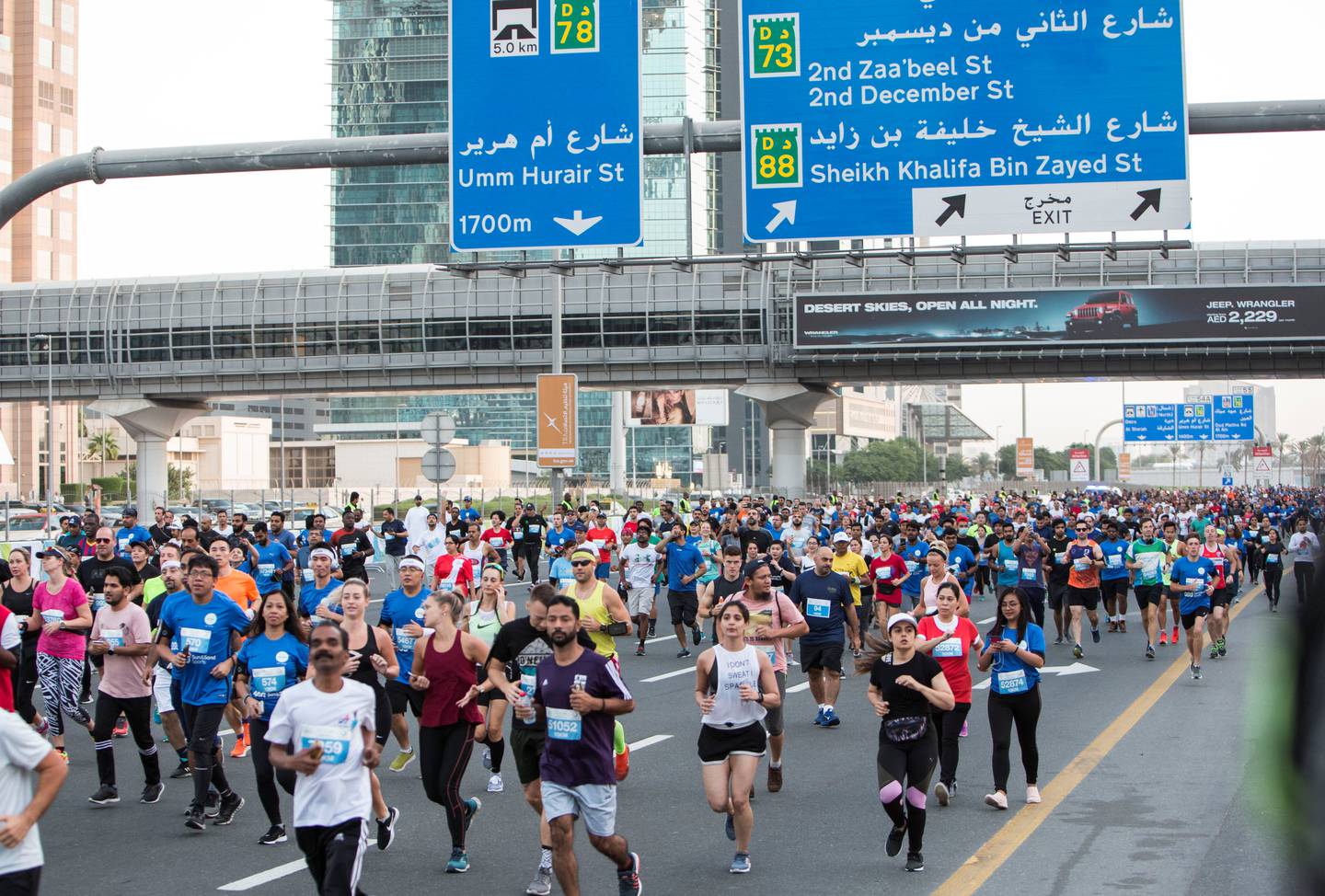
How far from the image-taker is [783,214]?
15.6 meters

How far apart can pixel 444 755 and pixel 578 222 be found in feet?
27.4

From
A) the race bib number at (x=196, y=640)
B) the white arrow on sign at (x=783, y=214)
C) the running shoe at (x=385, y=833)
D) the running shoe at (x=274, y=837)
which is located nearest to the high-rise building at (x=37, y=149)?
the white arrow on sign at (x=783, y=214)

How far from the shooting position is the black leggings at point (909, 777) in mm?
8586

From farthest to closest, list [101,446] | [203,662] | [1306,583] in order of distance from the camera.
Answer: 1. [101,446]
2. [203,662]
3. [1306,583]

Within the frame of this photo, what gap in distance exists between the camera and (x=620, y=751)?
882 cm

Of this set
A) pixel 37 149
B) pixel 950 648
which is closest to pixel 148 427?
pixel 37 149

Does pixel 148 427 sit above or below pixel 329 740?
above

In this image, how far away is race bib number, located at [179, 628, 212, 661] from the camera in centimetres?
1010

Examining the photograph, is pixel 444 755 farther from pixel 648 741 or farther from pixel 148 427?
pixel 148 427

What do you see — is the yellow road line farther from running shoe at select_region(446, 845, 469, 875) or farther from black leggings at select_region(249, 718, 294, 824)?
black leggings at select_region(249, 718, 294, 824)

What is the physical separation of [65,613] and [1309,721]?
479 inches

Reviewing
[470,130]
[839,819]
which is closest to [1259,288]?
[470,130]

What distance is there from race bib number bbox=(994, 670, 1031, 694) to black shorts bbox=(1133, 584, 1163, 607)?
36.9 ft

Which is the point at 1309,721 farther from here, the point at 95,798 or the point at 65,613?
the point at 65,613
